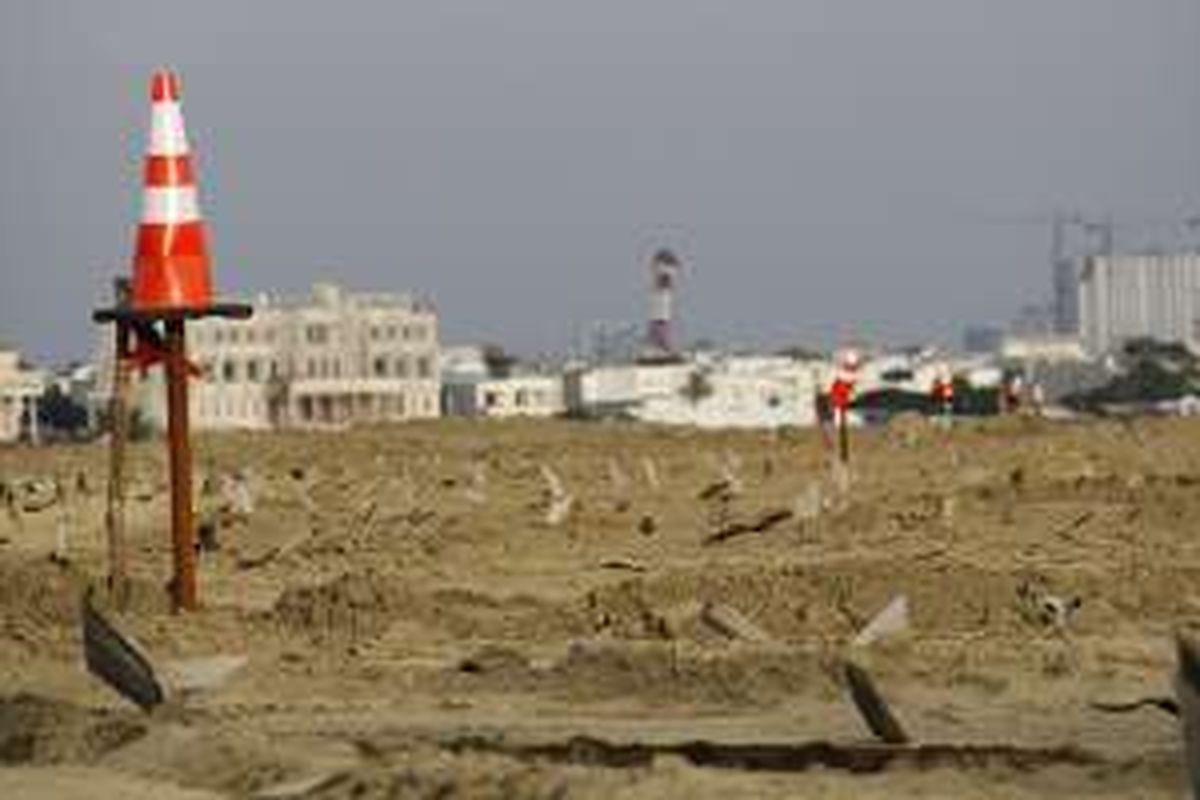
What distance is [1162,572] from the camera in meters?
16.0

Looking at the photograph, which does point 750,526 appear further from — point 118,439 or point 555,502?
point 118,439

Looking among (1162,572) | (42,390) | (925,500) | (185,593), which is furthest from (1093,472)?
(42,390)

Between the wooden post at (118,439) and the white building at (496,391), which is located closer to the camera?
the wooden post at (118,439)

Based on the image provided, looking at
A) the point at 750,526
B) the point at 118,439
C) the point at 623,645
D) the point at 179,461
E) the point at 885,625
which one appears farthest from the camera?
the point at 750,526

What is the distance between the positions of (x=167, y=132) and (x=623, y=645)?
2.86 metres

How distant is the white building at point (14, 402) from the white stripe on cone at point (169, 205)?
99930 mm

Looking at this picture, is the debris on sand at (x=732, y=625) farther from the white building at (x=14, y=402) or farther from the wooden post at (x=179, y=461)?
the white building at (x=14, y=402)

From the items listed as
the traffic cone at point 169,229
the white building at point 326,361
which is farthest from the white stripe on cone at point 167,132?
the white building at point 326,361

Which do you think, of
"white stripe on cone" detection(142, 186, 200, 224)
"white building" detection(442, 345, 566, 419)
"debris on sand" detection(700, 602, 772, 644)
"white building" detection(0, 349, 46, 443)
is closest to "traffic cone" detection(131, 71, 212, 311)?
"white stripe on cone" detection(142, 186, 200, 224)

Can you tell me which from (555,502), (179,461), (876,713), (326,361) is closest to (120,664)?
(179,461)

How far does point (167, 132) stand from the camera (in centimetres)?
1304

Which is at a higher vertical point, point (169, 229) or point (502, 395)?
point (169, 229)

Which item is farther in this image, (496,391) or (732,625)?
(496,391)

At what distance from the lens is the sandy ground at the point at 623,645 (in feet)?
30.4
